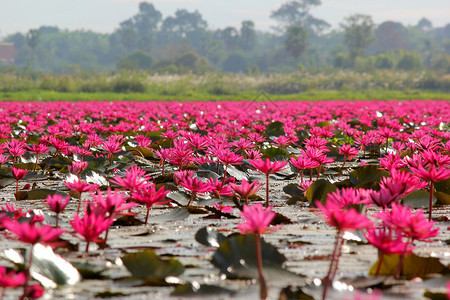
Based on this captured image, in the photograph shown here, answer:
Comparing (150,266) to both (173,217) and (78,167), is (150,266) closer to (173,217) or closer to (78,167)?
(173,217)

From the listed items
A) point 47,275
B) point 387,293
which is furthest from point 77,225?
point 387,293

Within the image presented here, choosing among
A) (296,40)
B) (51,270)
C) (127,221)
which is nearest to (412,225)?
(51,270)

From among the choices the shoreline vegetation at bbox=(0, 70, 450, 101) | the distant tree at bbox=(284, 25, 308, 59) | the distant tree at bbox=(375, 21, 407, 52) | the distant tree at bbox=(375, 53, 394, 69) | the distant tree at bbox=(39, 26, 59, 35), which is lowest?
the shoreline vegetation at bbox=(0, 70, 450, 101)

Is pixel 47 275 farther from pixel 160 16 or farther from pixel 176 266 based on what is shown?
pixel 160 16

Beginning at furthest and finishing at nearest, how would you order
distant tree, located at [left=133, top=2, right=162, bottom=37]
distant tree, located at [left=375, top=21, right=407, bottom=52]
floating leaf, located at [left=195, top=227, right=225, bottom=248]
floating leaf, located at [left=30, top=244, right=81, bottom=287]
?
distant tree, located at [left=133, top=2, right=162, bottom=37]
distant tree, located at [left=375, top=21, right=407, bottom=52]
floating leaf, located at [left=195, top=227, right=225, bottom=248]
floating leaf, located at [left=30, top=244, right=81, bottom=287]

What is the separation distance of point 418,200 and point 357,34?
78634 mm

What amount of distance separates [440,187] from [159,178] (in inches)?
76.5

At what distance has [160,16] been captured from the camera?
13988 centimetres

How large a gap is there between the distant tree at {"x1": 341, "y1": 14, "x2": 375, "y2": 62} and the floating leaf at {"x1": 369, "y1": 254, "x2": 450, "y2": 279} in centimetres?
7520

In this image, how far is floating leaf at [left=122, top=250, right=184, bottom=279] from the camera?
157cm

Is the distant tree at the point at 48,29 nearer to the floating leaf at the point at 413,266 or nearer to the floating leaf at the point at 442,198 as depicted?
the floating leaf at the point at 442,198

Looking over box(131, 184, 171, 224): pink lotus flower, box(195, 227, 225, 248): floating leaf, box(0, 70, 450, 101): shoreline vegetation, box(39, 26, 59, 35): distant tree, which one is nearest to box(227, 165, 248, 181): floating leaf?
box(131, 184, 171, 224): pink lotus flower

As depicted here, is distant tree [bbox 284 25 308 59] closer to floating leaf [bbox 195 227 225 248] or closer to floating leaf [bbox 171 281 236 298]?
floating leaf [bbox 195 227 225 248]

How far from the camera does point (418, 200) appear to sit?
2.79 meters
